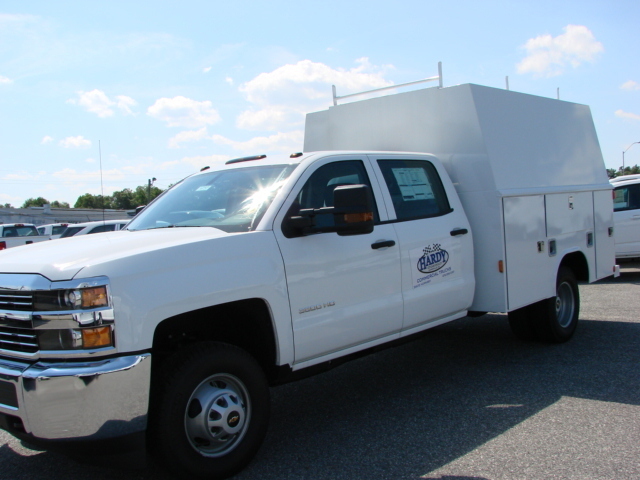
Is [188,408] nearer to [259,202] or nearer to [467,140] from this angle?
[259,202]

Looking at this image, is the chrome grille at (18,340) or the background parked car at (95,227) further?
the background parked car at (95,227)

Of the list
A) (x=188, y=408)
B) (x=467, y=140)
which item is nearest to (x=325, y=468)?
(x=188, y=408)

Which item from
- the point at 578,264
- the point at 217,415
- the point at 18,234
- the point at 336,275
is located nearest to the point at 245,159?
the point at 336,275

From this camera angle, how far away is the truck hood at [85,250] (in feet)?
10.9

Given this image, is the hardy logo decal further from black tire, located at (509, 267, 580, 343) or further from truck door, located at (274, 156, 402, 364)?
black tire, located at (509, 267, 580, 343)

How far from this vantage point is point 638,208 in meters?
12.4

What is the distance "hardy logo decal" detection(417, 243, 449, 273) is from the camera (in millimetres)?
5129

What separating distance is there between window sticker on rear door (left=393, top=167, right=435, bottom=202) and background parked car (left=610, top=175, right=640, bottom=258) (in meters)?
8.09

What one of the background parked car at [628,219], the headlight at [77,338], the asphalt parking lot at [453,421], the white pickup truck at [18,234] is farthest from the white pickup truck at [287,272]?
the white pickup truck at [18,234]

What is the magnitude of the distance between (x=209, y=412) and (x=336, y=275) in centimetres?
131

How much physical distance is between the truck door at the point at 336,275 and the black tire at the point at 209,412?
1.65ft

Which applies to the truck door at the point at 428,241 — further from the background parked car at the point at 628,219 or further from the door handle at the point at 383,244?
the background parked car at the point at 628,219

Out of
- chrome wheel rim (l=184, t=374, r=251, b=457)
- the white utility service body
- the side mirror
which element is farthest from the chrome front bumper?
the white utility service body

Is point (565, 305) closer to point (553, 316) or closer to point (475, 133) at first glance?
point (553, 316)
